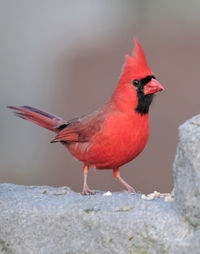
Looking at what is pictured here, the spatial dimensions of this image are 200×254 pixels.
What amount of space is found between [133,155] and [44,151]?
4.40 metres

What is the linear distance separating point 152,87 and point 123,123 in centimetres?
18

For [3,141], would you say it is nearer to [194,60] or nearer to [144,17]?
[144,17]

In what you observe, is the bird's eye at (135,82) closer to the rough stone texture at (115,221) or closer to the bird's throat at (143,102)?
the bird's throat at (143,102)

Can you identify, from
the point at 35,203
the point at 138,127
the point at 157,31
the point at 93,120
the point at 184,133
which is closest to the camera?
the point at 184,133

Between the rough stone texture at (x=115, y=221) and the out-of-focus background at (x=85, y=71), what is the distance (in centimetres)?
297

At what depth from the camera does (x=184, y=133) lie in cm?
206

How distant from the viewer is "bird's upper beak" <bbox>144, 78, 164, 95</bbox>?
2.75 meters

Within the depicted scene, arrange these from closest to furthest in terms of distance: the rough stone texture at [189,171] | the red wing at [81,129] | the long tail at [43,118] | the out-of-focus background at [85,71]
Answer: the rough stone texture at [189,171] → the red wing at [81,129] → the long tail at [43,118] → the out-of-focus background at [85,71]

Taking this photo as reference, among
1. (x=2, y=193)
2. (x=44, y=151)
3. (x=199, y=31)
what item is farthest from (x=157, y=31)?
(x=2, y=193)

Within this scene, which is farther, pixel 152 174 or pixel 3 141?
pixel 3 141

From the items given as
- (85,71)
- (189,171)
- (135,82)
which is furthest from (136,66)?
(85,71)

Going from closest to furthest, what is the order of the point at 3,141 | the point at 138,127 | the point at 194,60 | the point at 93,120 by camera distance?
the point at 138,127 < the point at 93,120 < the point at 194,60 < the point at 3,141

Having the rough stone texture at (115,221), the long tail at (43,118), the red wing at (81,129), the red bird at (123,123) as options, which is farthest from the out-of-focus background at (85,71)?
the rough stone texture at (115,221)

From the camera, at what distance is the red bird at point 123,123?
2756 mm
